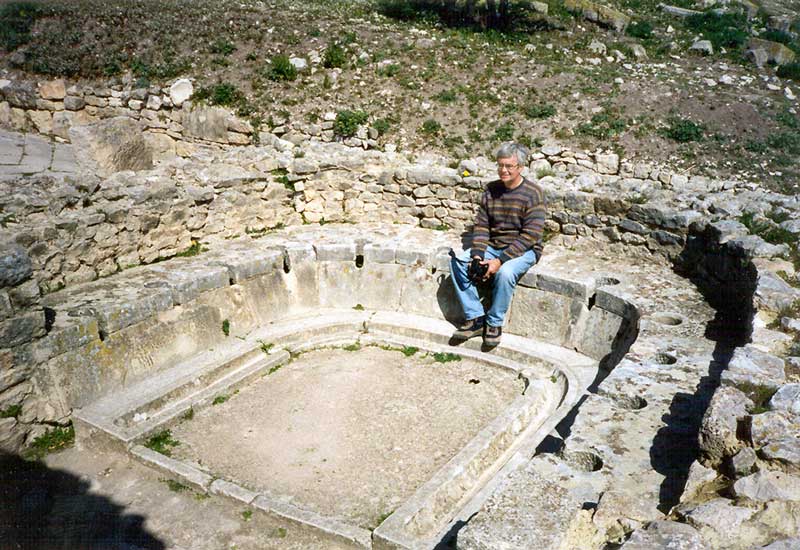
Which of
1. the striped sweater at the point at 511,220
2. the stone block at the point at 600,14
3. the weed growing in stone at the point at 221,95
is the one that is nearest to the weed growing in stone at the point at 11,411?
the striped sweater at the point at 511,220

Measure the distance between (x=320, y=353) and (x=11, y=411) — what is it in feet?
11.2

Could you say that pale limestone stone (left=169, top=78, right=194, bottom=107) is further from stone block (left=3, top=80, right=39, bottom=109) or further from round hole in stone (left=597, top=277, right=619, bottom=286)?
round hole in stone (left=597, top=277, right=619, bottom=286)

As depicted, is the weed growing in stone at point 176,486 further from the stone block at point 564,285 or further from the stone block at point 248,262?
the stone block at point 564,285

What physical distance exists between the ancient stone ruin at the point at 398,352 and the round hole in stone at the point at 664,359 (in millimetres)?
18

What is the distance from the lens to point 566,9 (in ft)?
64.6

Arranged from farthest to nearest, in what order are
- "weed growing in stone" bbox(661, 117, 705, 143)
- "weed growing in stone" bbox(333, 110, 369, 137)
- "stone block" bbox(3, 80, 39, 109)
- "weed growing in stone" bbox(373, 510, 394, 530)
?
"stone block" bbox(3, 80, 39, 109) → "weed growing in stone" bbox(333, 110, 369, 137) → "weed growing in stone" bbox(661, 117, 705, 143) → "weed growing in stone" bbox(373, 510, 394, 530)

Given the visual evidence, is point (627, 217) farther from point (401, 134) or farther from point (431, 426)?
point (401, 134)

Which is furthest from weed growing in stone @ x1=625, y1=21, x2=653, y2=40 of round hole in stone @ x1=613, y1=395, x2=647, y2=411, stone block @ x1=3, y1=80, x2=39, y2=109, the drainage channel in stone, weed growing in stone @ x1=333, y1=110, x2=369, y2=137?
round hole in stone @ x1=613, y1=395, x2=647, y2=411

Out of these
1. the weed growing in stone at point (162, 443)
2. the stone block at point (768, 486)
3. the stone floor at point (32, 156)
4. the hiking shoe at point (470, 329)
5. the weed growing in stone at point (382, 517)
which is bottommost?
the weed growing in stone at point (162, 443)

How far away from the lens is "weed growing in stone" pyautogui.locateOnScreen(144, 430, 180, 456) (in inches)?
236

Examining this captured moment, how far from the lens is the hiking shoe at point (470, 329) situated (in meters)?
7.96

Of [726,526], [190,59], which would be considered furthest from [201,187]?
[190,59]

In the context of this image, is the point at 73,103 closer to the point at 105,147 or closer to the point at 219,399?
the point at 105,147

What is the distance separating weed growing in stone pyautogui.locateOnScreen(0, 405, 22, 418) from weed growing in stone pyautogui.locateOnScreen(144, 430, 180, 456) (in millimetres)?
1150
